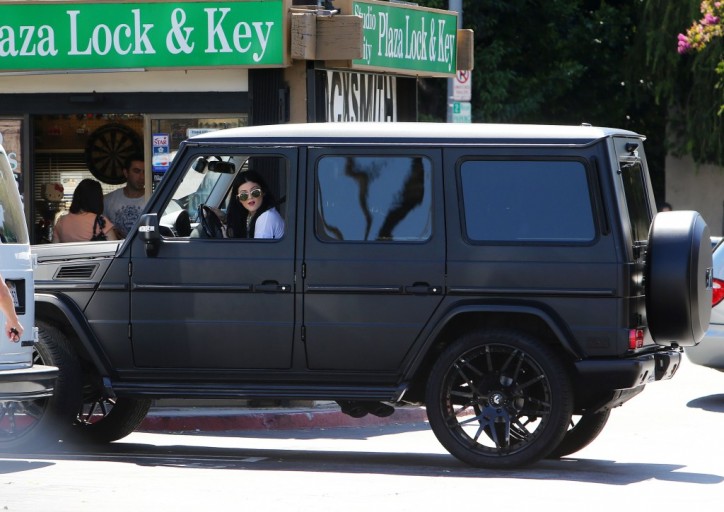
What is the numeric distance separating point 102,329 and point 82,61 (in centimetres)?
440

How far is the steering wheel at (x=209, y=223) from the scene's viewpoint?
9820 millimetres

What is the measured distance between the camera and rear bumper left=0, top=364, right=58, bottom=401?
892 centimetres

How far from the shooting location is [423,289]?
9.30 metres

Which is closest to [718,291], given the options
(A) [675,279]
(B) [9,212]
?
(A) [675,279]

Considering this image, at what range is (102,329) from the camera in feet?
32.1

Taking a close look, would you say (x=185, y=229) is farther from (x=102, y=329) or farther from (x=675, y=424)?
(x=675, y=424)

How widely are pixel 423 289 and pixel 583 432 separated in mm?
1686

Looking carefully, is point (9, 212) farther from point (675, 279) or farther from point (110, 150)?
point (110, 150)

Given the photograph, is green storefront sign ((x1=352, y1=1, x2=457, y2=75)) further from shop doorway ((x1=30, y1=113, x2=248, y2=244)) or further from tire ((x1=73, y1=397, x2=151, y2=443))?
tire ((x1=73, y1=397, x2=151, y2=443))

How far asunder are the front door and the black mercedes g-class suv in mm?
12

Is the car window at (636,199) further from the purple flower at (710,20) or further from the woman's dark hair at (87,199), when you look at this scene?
the purple flower at (710,20)

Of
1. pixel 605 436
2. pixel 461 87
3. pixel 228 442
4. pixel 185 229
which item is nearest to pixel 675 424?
pixel 605 436

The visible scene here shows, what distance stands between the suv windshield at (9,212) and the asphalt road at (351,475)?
4.60 ft

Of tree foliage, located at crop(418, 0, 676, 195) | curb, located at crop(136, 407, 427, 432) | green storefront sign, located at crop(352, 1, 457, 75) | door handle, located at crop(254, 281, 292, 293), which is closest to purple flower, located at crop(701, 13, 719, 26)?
green storefront sign, located at crop(352, 1, 457, 75)
